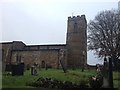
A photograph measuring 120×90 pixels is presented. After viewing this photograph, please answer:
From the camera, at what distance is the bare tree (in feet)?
122

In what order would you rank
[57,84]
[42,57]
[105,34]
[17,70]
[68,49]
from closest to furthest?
[57,84] → [17,70] → [105,34] → [42,57] → [68,49]

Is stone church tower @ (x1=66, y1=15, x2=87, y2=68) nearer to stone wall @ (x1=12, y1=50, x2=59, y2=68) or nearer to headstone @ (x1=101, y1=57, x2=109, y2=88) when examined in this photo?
stone wall @ (x1=12, y1=50, x2=59, y2=68)

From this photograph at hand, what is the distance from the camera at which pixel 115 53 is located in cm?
3675

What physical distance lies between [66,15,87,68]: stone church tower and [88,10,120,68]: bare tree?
666 centimetres

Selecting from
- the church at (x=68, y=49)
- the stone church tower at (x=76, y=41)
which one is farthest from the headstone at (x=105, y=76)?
the stone church tower at (x=76, y=41)

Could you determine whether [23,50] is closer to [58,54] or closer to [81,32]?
[58,54]

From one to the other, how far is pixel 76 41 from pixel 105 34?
33.4 ft

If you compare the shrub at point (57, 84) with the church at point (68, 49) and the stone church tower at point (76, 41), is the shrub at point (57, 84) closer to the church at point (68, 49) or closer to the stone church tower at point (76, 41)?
the church at point (68, 49)

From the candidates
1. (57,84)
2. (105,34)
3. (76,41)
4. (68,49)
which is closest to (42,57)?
(68,49)

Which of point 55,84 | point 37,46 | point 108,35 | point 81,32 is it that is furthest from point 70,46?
point 55,84

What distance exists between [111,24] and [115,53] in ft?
17.0

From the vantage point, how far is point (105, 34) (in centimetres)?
3934

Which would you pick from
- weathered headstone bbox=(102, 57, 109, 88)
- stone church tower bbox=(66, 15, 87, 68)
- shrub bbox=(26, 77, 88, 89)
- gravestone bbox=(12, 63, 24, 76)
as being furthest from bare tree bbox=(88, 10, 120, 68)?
shrub bbox=(26, 77, 88, 89)

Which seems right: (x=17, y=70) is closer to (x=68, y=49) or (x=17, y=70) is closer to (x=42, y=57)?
(x=42, y=57)
